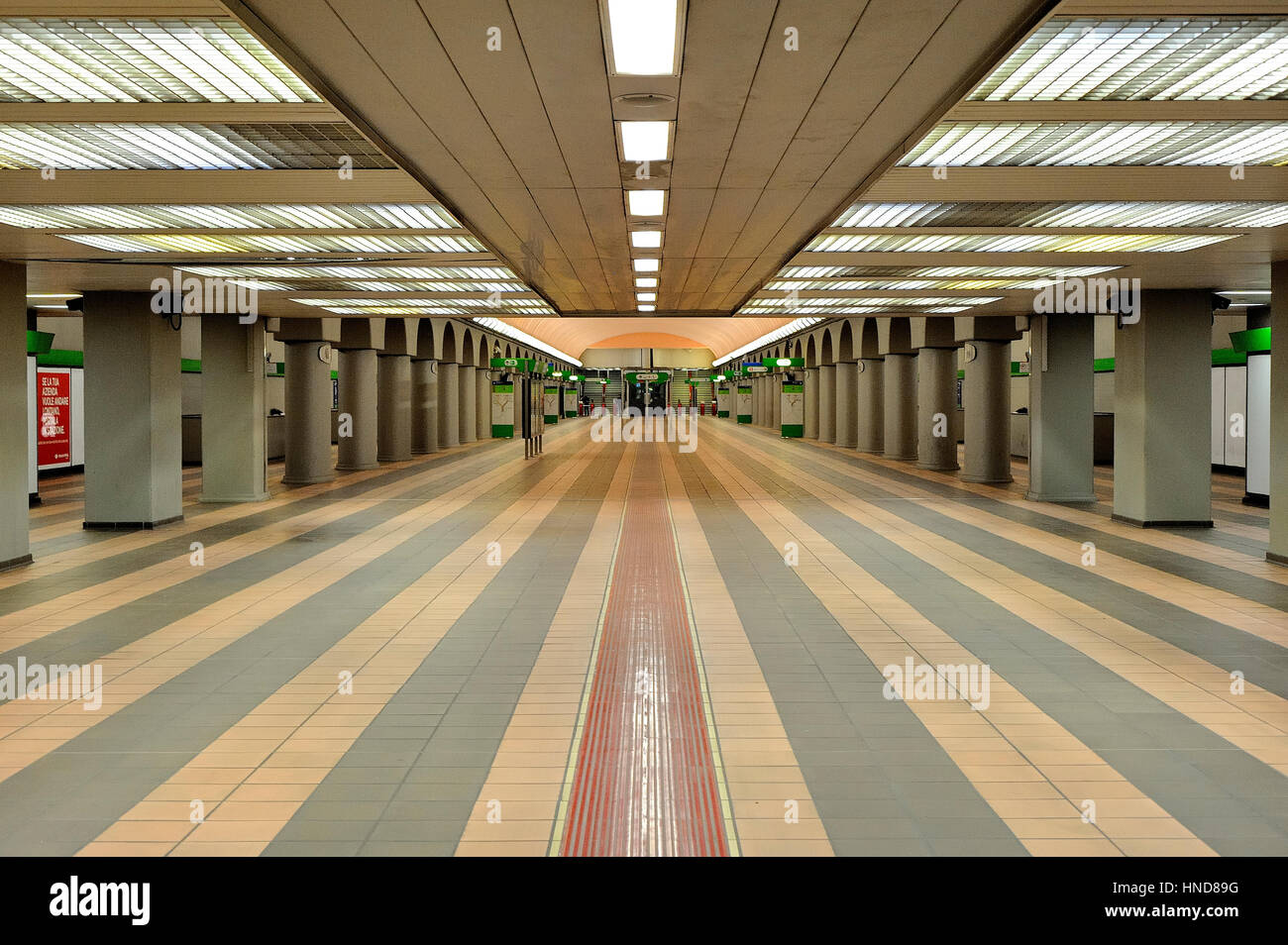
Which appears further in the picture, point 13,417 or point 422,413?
point 422,413

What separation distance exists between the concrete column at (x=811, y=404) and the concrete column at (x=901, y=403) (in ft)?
38.8

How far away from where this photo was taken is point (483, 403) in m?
43.2

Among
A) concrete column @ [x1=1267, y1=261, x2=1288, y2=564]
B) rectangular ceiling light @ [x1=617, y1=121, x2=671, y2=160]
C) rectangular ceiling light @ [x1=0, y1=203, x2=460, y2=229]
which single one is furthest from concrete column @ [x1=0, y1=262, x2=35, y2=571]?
concrete column @ [x1=1267, y1=261, x2=1288, y2=564]

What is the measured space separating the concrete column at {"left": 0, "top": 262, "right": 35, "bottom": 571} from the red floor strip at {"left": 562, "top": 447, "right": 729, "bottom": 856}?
7232 millimetres

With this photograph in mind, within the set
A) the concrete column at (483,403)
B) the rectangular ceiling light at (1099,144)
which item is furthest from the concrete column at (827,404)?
the rectangular ceiling light at (1099,144)

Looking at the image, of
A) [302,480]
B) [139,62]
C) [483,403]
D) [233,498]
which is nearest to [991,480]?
[302,480]

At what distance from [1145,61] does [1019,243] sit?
613cm

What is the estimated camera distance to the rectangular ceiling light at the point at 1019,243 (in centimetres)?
1041

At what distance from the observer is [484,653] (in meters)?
7.01

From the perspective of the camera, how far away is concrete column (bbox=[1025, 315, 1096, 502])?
57.0 feet

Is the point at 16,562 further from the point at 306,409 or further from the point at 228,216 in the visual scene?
the point at 306,409

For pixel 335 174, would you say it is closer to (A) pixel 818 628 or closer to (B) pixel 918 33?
(B) pixel 918 33

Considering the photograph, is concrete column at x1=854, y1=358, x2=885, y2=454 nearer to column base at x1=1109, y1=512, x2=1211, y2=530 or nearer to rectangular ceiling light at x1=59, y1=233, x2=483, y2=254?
column base at x1=1109, y1=512, x2=1211, y2=530

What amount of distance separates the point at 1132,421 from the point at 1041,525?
7.36 feet
